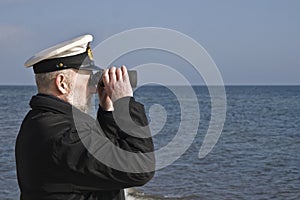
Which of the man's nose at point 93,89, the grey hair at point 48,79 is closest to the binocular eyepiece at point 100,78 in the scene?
the man's nose at point 93,89

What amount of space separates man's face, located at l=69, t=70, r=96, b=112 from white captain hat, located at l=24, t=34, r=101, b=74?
0.13 feet

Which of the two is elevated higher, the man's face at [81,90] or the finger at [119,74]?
the finger at [119,74]

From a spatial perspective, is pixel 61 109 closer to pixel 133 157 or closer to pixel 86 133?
pixel 86 133

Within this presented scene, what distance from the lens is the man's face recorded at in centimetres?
340

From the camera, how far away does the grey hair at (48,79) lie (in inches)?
133

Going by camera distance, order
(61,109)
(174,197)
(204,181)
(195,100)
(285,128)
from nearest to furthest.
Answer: (61,109), (195,100), (174,197), (204,181), (285,128)

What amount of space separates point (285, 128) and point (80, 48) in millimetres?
37028

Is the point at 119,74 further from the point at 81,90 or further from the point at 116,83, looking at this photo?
the point at 81,90

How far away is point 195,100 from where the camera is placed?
3.62 m

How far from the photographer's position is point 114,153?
3.16 metres

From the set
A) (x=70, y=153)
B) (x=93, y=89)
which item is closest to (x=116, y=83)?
(x=93, y=89)

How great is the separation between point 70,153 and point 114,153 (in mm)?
219

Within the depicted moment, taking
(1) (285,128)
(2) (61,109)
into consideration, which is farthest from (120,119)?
(1) (285,128)

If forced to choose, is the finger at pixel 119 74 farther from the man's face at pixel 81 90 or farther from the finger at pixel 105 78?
the man's face at pixel 81 90
